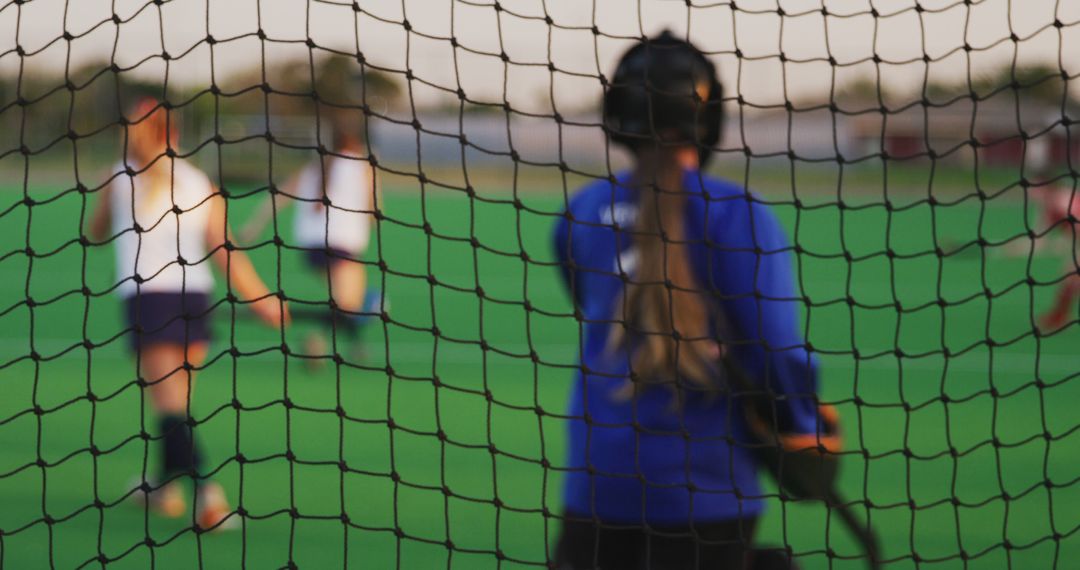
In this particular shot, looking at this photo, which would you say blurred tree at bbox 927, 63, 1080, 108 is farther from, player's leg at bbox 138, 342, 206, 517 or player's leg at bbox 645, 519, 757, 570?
player's leg at bbox 645, 519, 757, 570

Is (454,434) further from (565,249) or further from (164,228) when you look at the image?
(565,249)

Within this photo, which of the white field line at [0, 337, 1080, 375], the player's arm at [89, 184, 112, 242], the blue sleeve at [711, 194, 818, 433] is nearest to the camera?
the blue sleeve at [711, 194, 818, 433]

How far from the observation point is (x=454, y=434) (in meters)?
6.40

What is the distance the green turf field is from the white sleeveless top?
0.46 meters

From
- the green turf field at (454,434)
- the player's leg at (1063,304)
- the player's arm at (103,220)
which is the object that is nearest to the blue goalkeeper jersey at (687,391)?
the green turf field at (454,434)

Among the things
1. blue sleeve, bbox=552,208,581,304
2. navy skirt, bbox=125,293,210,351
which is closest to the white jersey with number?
navy skirt, bbox=125,293,210,351

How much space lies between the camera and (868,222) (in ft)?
73.5

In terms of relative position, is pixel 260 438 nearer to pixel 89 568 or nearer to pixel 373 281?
pixel 89 568

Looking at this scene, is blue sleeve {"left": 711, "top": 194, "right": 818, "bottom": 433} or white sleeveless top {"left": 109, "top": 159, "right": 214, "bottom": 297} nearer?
blue sleeve {"left": 711, "top": 194, "right": 818, "bottom": 433}

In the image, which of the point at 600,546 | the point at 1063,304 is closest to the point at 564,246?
the point at 600,546

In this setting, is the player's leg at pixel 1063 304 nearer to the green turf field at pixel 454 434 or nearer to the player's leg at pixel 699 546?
the green turf field at pixel 454 434

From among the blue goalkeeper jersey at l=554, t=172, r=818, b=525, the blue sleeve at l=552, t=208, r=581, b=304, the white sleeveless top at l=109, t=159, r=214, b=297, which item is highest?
the white sleeveless top at l=109, t=159, r=214, b=297

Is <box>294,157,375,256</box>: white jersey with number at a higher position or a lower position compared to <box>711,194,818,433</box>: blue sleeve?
higher

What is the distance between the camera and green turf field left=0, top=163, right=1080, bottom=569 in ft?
11.9
